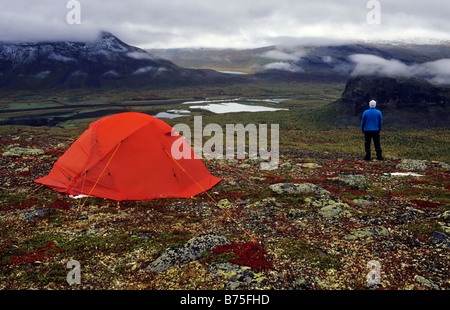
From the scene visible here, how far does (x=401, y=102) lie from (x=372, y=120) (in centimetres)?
4930

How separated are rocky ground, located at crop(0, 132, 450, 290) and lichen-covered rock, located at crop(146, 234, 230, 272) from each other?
3 centimetres

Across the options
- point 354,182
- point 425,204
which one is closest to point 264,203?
→ point 354,182

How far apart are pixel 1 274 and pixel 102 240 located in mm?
2560

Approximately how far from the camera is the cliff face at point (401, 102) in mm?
54844

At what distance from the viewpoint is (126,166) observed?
40.5 feet

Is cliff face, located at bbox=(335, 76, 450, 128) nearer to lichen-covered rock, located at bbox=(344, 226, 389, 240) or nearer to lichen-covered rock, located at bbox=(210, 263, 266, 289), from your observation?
lichen-covered rock, located at bbox=(344, 226, 389, 240)

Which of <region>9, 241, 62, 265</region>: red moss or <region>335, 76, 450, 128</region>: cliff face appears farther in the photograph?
<region>335, 76, 450, 128</region>: cliff face

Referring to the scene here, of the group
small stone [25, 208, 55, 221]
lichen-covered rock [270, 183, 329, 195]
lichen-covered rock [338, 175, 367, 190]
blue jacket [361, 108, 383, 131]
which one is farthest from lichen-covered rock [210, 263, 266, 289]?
blue jacket [361, 108, 383, 131]

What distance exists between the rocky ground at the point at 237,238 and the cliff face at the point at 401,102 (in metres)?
50.5

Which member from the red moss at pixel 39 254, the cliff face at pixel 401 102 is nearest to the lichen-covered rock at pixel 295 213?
the red moss at pixel 39 254

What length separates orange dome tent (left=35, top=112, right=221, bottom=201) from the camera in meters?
12.2

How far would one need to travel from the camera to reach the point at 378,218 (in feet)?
32.9

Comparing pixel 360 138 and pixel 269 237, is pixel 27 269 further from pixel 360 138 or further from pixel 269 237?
pixel 360 138

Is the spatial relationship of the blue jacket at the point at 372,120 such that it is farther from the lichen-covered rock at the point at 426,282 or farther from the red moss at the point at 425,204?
the lichen-covered rock at the point at 426,282
